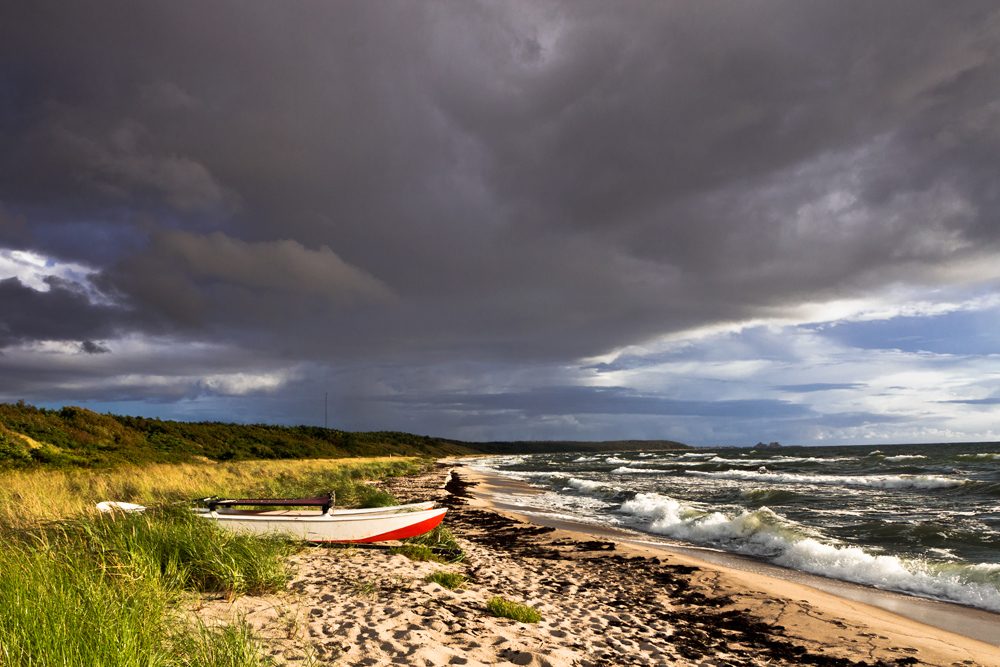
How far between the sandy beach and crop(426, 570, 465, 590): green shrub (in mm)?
150

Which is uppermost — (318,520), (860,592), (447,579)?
(318,520)

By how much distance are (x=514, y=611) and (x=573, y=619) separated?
0.97 m

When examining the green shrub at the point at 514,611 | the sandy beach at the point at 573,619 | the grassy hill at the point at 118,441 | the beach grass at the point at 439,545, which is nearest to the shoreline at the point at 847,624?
the sandy beach at the point at 573,619

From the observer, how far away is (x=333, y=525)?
973cm

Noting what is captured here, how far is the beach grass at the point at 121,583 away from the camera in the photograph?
355 cm

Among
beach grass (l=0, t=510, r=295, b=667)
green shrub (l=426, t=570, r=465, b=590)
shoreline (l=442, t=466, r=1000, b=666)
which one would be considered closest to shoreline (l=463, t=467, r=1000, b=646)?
shoreline (l=442, t=466, r=1000, b=666)

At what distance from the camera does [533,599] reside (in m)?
7.79

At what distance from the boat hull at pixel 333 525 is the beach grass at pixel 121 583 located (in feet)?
1.87

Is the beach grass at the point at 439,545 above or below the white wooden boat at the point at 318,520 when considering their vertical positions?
below

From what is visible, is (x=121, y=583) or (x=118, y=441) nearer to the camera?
(x=121, y=583)

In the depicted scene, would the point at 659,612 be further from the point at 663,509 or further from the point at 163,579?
the point at 663,509

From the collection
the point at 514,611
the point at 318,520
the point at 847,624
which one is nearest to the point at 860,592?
the point at 847,624

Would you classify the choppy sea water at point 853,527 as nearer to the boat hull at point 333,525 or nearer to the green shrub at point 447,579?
the green shrub at point 447,579

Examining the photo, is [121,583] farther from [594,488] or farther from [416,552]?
[594,488]
